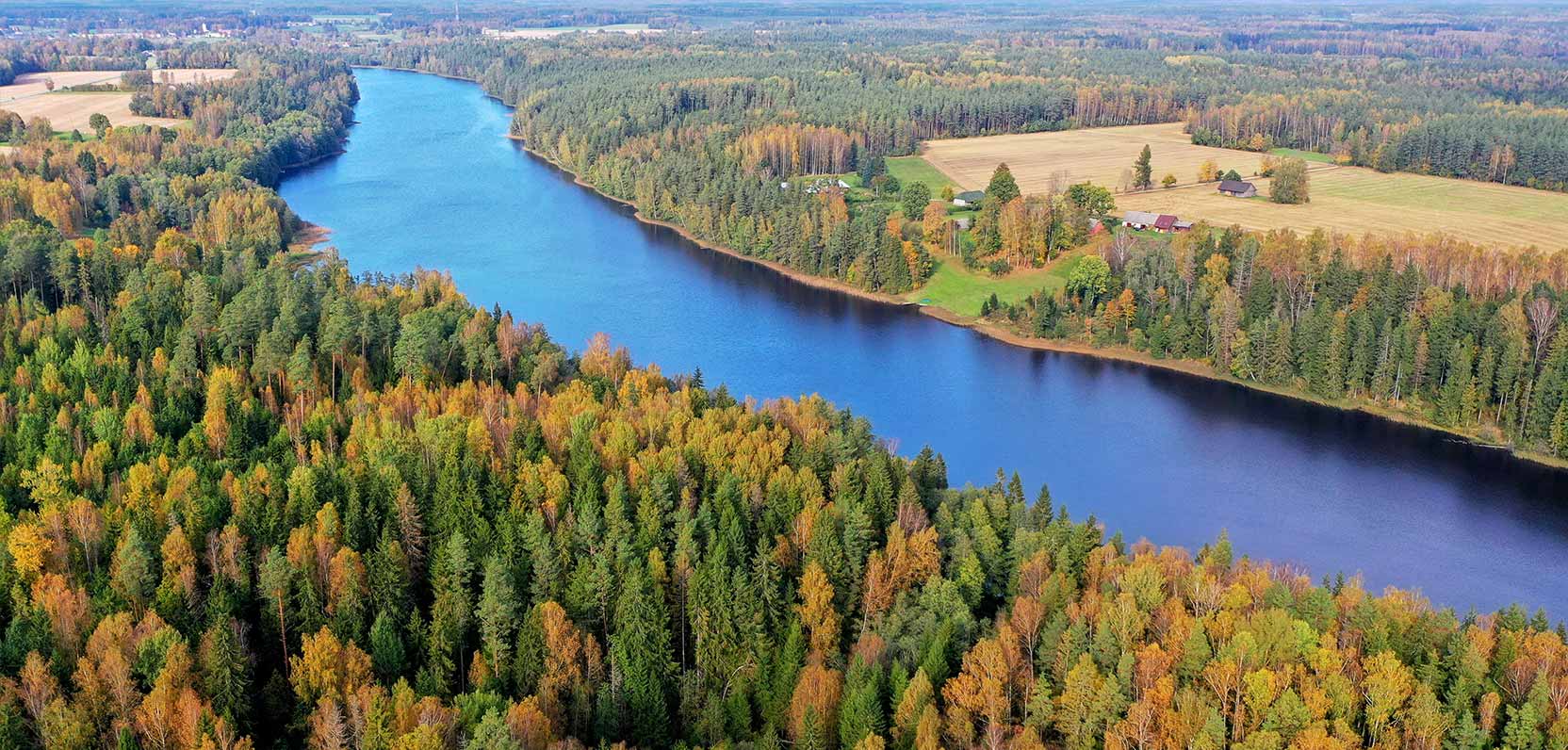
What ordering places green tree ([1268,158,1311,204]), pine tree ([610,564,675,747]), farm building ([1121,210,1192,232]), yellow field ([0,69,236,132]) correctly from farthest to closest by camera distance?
yellow field ([0,69,236,132])
green tree ([1268,158,1311,204])
farm building ([1121,210,1192,232])
pine tree ([610,564,675,747])

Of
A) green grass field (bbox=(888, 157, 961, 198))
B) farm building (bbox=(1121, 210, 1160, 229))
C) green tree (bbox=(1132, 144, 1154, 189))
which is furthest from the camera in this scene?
green grass field (bbox=(888, 157, 961, 198))

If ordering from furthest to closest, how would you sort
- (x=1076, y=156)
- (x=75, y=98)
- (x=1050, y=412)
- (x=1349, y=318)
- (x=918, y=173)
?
(x=75, y=98), (x=1076, y=156), (x=918, y=173), (x=1349, y=318), (x=1050, y=412)

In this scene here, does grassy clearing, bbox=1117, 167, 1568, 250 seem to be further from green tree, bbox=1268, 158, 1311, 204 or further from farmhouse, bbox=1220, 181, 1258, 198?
farmhouse, bbox=1220, 181, 1258, 198

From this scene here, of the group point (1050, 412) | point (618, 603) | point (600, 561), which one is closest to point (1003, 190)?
point (1050, 412)

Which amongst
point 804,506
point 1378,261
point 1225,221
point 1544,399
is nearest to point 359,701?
point 804,506

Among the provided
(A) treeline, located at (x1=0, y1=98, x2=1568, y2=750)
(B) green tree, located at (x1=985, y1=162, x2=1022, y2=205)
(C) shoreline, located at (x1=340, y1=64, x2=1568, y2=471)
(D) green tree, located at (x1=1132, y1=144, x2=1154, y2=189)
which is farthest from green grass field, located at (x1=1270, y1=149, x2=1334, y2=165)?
(A) treeline, located at (x1=0, y1=98, x2=1568, y2=750)

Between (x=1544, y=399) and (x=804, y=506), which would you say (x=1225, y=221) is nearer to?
(x=1544, y=399)

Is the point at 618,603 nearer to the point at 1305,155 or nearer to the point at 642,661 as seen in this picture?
the point at 642,661
